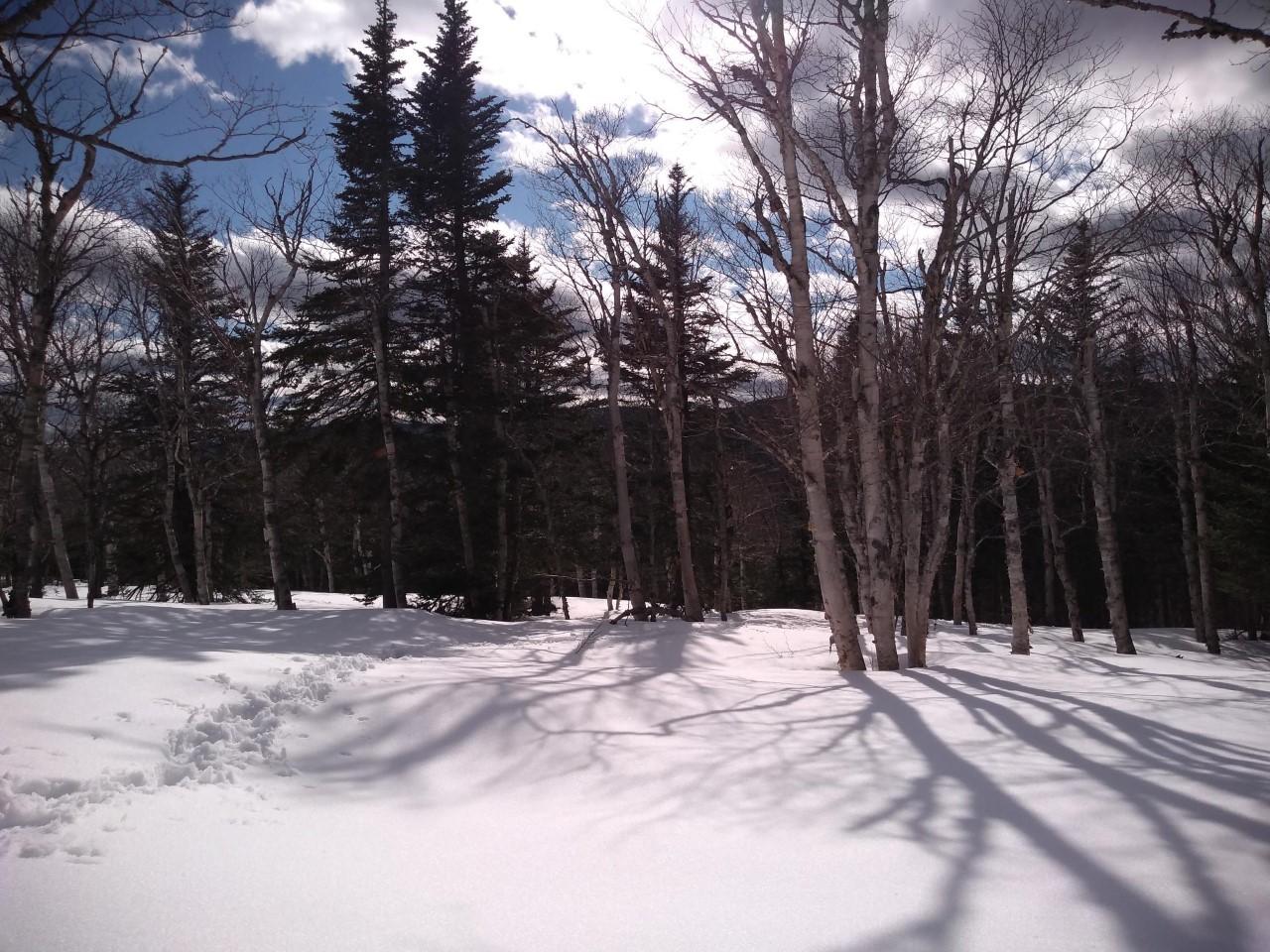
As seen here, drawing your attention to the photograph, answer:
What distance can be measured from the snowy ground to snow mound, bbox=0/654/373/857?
0.02 m

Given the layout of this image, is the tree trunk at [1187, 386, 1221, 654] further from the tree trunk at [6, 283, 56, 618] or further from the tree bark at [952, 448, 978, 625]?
the tree trunk at [6, 283, 56, 618]

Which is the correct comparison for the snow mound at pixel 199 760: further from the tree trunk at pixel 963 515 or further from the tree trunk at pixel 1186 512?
the tree trunk at pixel 1186 512

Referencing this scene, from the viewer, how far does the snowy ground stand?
239cm

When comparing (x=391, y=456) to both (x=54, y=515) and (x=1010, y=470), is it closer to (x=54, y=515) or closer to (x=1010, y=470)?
(x=54, y=515)

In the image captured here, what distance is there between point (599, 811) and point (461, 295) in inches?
637

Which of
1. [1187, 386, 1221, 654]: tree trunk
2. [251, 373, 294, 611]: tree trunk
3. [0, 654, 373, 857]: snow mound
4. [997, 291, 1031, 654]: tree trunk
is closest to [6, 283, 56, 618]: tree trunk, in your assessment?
[251, 373, 294, 611]: tree trunk

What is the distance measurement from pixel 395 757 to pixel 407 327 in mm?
15282

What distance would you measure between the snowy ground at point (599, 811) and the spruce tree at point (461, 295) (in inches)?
451

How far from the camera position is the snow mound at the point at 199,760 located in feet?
A: 9.50

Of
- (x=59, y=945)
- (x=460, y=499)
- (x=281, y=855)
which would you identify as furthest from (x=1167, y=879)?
(x=460, y=499)

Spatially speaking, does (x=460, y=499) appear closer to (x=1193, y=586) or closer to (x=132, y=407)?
(x=132, y=407)

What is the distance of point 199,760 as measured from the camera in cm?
383

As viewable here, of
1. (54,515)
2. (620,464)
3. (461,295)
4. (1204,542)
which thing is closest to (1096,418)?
(1204,542)

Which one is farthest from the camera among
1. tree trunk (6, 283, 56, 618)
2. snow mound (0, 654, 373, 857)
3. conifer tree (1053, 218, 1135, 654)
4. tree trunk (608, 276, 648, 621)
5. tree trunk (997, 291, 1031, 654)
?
A: tree trunk (608, 276, 648, 621)
